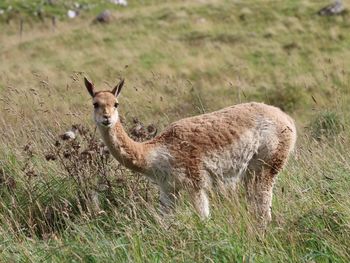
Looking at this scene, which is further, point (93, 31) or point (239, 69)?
point (93, 31)

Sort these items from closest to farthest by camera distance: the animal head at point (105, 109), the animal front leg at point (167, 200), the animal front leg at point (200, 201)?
the animal front leg at point (200, 201), the animal head at point (105, 109), the animal front leg at point (167, 200)

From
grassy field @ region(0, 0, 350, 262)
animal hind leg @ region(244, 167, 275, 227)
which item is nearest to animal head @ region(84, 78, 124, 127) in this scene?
grassy field @ region(0, 0, 350, 262)

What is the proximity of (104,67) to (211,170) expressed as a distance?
55.2ft

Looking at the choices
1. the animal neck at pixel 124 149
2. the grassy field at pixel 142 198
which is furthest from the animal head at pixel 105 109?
the grassy field at pixel 142 198

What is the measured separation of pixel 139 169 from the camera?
6.28 metres

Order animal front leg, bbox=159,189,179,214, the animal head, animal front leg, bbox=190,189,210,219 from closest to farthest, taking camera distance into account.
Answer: animal front leg, bbox=190,189,210,219, the animal head, animal front leg, bbox=159,189,179,214

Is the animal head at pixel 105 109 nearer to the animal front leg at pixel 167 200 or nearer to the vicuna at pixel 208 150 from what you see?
the vicuna at pixel 208 150

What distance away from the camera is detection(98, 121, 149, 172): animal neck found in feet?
20.1

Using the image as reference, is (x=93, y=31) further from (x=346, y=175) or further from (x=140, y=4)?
(x=346, y=175)

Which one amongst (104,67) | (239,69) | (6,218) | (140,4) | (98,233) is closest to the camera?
(98,233)

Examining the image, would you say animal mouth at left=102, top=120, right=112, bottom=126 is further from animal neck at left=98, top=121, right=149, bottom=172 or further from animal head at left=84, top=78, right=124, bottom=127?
animal neck at left=98, top=121, right=149, bottom=172

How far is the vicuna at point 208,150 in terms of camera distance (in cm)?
616

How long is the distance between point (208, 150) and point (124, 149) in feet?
2.39

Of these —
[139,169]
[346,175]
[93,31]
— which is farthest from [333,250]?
[93,31]
